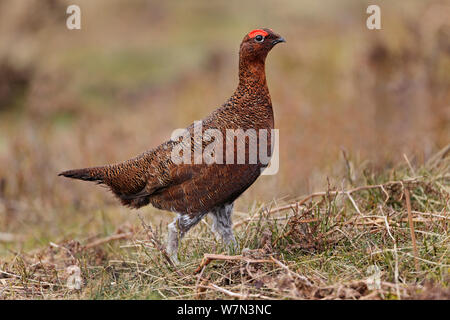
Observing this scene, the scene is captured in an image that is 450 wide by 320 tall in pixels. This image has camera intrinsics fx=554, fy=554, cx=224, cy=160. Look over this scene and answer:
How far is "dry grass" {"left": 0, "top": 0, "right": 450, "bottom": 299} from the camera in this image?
160 inches

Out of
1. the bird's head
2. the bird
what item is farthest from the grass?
the bird's head

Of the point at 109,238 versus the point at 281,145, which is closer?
the point at 109,238

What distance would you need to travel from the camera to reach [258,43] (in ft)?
14.4

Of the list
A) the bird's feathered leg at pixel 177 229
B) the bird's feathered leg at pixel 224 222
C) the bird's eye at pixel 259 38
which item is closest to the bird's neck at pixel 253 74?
the bird's eye at pixel 259 38

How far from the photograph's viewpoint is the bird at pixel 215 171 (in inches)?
168

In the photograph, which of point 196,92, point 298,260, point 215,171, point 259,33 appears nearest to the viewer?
point 298,260

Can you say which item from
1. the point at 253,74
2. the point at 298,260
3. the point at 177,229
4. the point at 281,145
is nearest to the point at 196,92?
the point at 281,145

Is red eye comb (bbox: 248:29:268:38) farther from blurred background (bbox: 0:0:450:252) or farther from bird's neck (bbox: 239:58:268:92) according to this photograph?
blurred background (bbox: 0:0:450:252)

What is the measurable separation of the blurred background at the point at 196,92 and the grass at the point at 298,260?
527mm

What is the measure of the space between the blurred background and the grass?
1.73ft

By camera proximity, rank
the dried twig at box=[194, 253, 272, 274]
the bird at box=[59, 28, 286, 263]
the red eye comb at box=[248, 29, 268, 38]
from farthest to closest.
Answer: the red eye comb at box=[248, 29, 268, 38]
the bird at box=[59, 28, 286, 263]
the dried twig at box=[194, 253, 272, 274]

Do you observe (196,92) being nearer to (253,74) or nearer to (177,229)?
(253,74)

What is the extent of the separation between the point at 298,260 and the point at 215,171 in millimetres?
917
